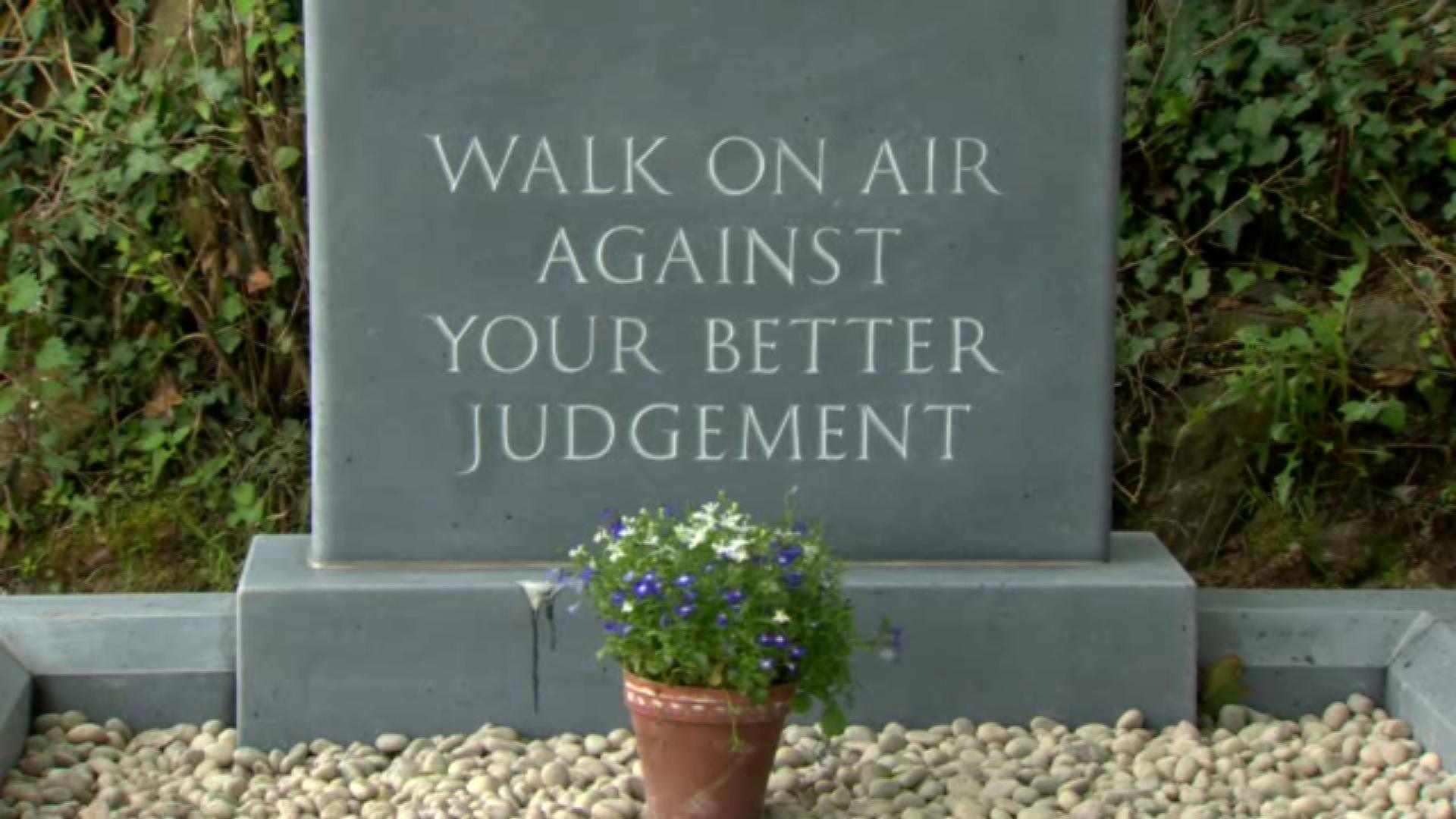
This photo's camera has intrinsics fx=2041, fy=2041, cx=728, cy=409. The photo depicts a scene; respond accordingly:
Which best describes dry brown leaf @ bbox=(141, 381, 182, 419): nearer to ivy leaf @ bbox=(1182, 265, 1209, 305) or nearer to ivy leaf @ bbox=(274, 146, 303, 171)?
A: ivy leaf @ bbox=(274, 146, 303, 171)

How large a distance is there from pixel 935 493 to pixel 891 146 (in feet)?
2.26

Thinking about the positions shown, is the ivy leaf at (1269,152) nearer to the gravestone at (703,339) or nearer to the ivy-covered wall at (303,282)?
the ivy-covered wall at (303,282)

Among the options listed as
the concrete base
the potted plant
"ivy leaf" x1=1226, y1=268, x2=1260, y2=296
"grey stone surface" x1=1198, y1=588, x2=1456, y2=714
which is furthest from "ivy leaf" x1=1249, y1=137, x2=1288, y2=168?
the potted plant

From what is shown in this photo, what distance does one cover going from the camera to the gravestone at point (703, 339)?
12.8 ft

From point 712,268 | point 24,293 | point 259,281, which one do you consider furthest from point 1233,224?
point 24,293

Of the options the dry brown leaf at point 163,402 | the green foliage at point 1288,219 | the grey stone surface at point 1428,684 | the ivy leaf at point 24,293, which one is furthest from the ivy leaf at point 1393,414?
the ivy leaf at point 24,293

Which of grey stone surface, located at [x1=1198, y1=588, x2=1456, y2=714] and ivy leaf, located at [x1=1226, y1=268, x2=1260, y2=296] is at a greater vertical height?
ivy leaf, located at [x1=1226, y1=268, x2=1260, y2=296]

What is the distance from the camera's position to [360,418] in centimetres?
397

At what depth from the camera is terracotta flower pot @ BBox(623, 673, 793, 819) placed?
3330mm

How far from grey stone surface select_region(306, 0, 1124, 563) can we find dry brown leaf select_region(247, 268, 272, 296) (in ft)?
4.89

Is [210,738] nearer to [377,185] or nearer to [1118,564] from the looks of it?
[377,185]

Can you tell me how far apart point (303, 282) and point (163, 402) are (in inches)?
19.6

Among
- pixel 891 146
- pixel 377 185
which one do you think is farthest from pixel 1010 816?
pixel 377 185

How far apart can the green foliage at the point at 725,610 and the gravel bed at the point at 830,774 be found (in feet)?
1.10
